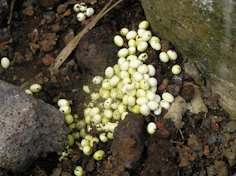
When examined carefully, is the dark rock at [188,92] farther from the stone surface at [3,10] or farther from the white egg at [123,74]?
the stone surface at [3,10]

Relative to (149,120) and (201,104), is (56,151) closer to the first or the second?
(149,120)

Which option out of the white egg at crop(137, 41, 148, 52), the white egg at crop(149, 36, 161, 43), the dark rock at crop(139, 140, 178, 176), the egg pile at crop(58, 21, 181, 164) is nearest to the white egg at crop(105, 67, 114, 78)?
the egg pile at crop(58, 21, 181, 164)

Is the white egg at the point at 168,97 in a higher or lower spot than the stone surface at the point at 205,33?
lower

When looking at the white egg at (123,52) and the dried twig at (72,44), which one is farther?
the dried twig at (72,44)

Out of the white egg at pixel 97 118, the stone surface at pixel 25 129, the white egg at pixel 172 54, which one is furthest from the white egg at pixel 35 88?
the white egg at pixel 172 54

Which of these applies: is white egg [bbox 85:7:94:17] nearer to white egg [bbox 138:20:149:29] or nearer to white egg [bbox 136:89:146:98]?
white egg [bbox 138:20:149:29]

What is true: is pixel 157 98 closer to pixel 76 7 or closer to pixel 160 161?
pixel 160 161

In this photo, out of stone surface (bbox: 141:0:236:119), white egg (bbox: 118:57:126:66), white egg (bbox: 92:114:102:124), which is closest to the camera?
stone surface (bbox: 141:0:236:119)
